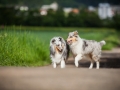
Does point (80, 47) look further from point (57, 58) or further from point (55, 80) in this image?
point (55, 80)

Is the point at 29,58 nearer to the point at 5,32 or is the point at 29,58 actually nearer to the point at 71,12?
the point at 5,32

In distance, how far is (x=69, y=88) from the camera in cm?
507

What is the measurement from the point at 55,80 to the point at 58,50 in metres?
1.81

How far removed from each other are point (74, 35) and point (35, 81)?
219cm

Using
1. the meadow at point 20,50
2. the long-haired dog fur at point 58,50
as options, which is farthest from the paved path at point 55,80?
the meadow at point 20,50

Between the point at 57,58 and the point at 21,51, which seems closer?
the point at 57,58

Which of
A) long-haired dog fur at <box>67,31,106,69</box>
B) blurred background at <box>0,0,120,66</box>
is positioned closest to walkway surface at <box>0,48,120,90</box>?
long-haired dog fur at <box>67,31,106,69</box>

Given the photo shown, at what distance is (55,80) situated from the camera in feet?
17.2

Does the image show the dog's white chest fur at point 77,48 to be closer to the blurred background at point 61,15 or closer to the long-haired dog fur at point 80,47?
the long-haired dog fur at point 80,47

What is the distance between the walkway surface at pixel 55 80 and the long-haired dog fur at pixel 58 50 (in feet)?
4.02

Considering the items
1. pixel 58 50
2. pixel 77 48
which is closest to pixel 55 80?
pixel 58 50

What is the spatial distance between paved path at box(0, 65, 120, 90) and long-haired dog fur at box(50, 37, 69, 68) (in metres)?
1.22

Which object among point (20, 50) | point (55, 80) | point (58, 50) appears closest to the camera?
point (55, 80)

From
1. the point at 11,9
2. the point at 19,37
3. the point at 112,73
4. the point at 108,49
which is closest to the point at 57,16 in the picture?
the point at 11,9
